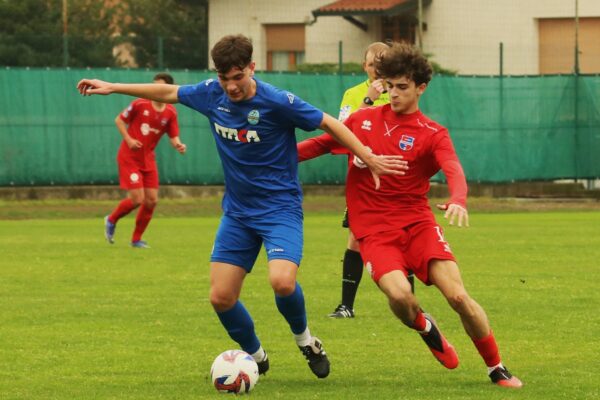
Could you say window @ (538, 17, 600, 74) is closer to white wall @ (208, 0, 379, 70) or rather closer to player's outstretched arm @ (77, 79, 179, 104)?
white wall @ (208, 0, 379, 70)

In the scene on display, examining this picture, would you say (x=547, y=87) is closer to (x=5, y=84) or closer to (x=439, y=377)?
(x=5, y=84)

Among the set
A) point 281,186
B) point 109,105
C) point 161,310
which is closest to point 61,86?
point 109,105

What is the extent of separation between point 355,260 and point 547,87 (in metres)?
16.6

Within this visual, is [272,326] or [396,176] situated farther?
[272,326]

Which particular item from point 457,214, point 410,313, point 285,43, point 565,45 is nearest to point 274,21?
point 285,43

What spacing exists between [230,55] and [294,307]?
4.92ft

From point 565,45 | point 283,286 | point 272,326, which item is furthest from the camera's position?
point 565,45

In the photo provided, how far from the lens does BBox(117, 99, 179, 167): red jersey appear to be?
57.2 ft

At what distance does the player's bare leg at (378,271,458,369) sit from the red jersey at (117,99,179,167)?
9.75 m

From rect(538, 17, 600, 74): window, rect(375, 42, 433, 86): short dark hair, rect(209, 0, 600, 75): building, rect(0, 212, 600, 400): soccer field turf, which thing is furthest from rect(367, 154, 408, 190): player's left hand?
rect(538, 17, 600, 74): window

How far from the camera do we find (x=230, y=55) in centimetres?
770

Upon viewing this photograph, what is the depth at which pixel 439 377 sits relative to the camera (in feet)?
26.8

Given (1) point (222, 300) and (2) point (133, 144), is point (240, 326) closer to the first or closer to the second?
(1) point (222, 300)

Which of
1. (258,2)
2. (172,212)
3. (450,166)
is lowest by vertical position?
(172,212)
